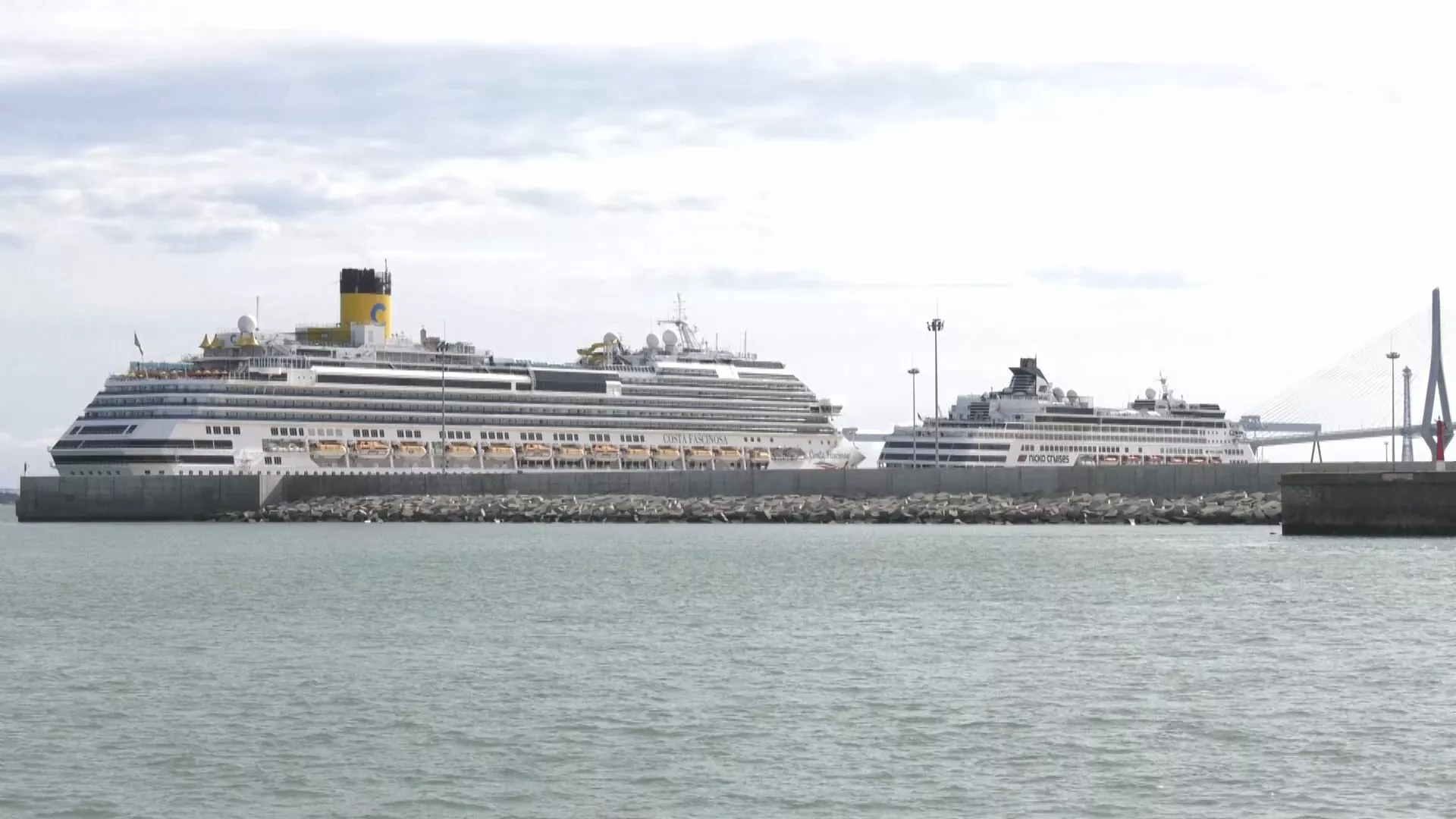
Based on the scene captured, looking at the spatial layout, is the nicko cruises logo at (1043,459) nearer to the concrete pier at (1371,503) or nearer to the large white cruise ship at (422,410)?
the large white cruise ship at (422,410)

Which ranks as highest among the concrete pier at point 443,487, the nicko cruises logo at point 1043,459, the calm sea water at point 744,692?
the nicko cruises logo at point 1043,459

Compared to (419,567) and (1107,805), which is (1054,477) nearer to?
(419,567)

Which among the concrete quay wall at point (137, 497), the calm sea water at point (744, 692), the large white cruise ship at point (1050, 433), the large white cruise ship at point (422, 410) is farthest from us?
the large white cruise ship at point (1050, 433)

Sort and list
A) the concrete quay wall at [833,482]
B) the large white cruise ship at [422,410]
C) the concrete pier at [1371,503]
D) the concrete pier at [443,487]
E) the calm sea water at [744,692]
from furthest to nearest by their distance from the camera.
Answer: the large white cruise ship at [422,410] < the concrete pier at [443,487] < the concrete quay wall at [833,482] < the concrete pier at [1371,503] < the calm sea water at [744,692]

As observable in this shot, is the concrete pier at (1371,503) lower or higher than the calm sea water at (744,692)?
higher

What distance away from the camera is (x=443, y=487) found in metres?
74.7

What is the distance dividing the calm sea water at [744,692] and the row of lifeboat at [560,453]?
45358 millimetres

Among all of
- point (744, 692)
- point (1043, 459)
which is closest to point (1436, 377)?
point (1043, 459)

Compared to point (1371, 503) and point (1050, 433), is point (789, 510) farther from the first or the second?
point (1050, 433)

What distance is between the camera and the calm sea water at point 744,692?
15.7m

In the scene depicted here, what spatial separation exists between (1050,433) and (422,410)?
32273 millimetres

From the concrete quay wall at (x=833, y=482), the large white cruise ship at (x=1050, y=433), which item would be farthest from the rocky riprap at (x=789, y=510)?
the large white cruise ship at (x=1050, y=433)

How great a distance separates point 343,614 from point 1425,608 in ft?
50.1

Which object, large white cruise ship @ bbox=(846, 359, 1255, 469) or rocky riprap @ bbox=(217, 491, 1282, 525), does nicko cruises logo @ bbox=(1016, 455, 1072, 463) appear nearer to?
large white cruise ship @ bbox=(846, 359, 1255, 469)
